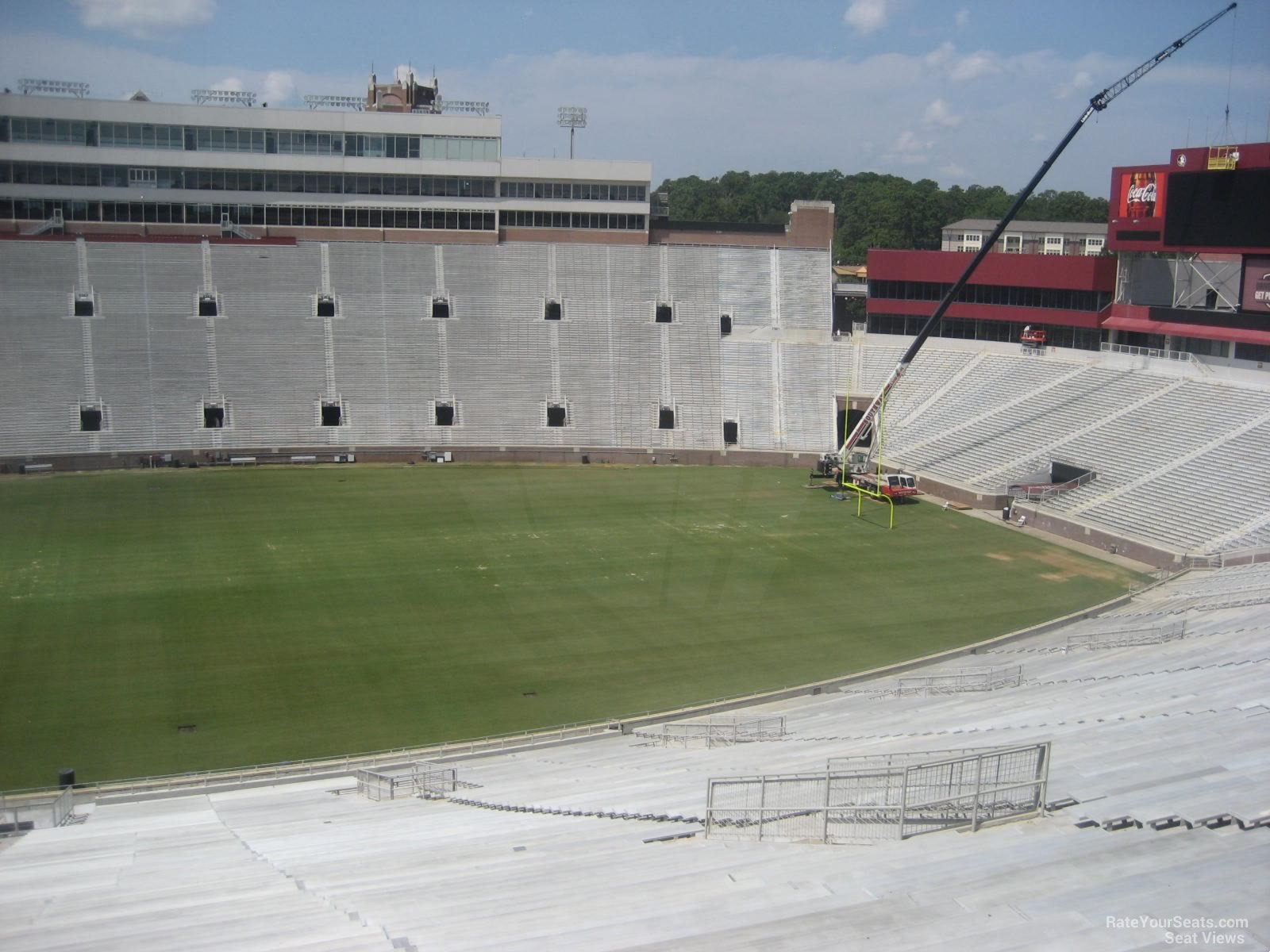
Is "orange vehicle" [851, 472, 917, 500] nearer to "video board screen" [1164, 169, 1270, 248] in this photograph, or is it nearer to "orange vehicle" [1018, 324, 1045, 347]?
"orange vehicle" [1018, 324, 1045, 347]

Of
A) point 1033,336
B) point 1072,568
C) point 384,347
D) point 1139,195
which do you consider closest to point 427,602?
point 1072,568

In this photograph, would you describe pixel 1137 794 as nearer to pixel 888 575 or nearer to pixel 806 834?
pixel 806 834

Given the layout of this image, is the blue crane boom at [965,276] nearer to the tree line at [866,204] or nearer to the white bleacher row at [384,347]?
the white bleacher row at [384,347]

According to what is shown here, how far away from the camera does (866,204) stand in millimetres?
109188

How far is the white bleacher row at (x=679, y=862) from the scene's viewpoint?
9031 mm

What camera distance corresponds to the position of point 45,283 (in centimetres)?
4122

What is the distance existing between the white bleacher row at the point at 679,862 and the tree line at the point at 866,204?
224 ft

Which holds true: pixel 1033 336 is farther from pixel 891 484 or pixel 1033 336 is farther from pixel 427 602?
pixel 427 602

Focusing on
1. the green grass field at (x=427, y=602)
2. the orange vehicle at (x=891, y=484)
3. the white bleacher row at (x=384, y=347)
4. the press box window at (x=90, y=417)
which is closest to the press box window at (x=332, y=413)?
the white bleacher row at (x=384, y=347)

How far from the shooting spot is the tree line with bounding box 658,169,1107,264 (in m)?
97.8

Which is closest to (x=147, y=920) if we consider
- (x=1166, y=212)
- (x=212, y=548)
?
(x=212, y=548)

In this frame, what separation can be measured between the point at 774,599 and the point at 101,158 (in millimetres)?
37338

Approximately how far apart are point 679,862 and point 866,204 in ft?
342

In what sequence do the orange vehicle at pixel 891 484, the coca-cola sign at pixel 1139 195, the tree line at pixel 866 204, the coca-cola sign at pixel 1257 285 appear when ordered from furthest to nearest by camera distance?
the tree line at pixel 866 204, the coca-cola sign at pixel 1139 195, the orange vehicle at pixel 891 484, the coca-cola sign at pixel 1257 285
